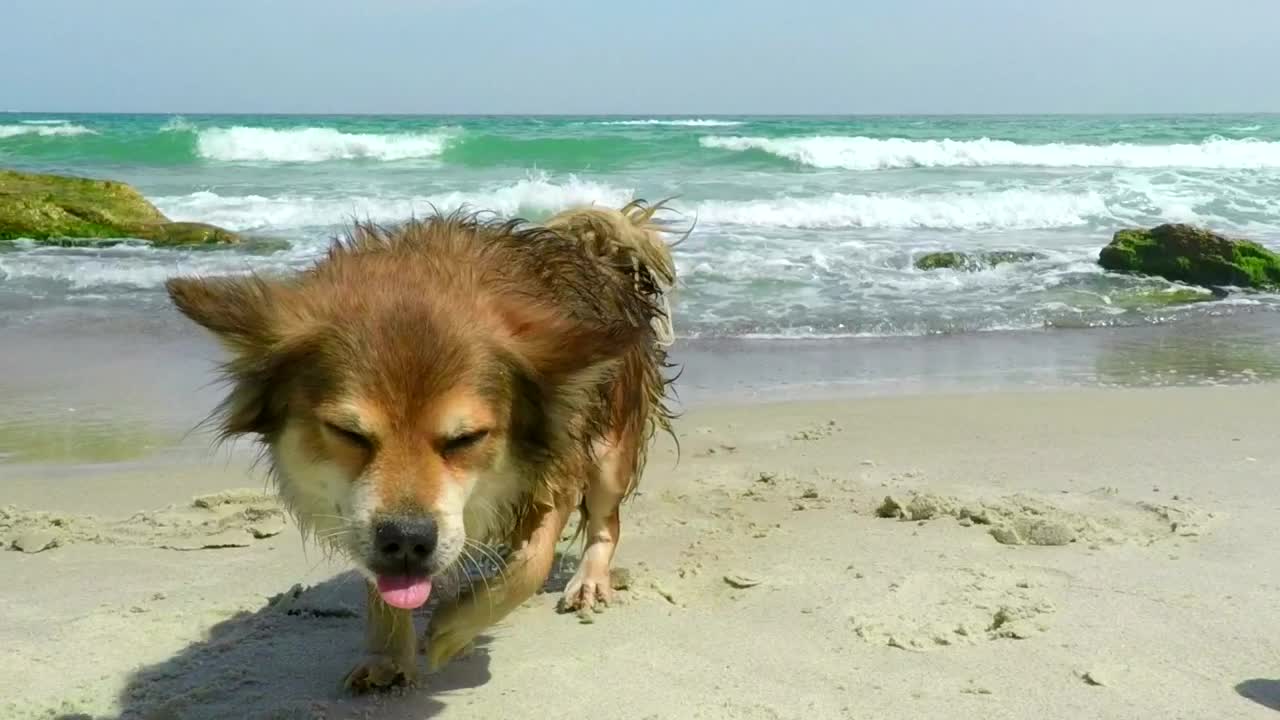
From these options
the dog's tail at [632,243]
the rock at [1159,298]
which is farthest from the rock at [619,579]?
the rock at [1159,298]

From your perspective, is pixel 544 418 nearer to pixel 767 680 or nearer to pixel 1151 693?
pixel 767 680

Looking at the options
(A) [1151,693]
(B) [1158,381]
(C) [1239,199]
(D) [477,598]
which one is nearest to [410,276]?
(D) [477,598]

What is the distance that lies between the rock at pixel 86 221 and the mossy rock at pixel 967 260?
8795 millimetres

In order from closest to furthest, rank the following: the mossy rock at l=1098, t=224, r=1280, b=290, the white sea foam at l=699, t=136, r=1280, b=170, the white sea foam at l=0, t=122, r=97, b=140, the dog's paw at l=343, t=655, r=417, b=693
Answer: the dog's paw at l=343, t=655, r=417, b=693 → the mossy rock at l=1098, t=224, r=1280, b=290 → the white sea foam at l=699, t=136, r=1280, b=170 → the white sea foam at l=0, t=122, r=97, b=140

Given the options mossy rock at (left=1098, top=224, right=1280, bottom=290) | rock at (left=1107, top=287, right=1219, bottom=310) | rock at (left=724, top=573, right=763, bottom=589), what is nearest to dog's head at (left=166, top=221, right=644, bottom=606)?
rock at (left=724, top=573, right=763, bottom=589)

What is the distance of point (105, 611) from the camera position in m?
4.03

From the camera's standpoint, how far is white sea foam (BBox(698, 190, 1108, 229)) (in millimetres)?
18625

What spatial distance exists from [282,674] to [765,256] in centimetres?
1072

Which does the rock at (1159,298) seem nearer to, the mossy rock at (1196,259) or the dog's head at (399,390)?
the mossy rock at (1196,259)

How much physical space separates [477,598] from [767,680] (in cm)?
87

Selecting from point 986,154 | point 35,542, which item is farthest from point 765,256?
point 986,154

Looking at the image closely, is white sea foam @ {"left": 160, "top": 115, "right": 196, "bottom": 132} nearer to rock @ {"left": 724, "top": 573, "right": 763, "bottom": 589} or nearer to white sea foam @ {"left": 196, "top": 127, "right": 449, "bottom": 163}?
white sea foam @ {"left": 196, "top": 127, "right": 449, "bottom": 163}

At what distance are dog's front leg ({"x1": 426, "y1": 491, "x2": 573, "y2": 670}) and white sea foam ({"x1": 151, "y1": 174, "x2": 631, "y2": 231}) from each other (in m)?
14.9

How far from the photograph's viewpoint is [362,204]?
2089cm
